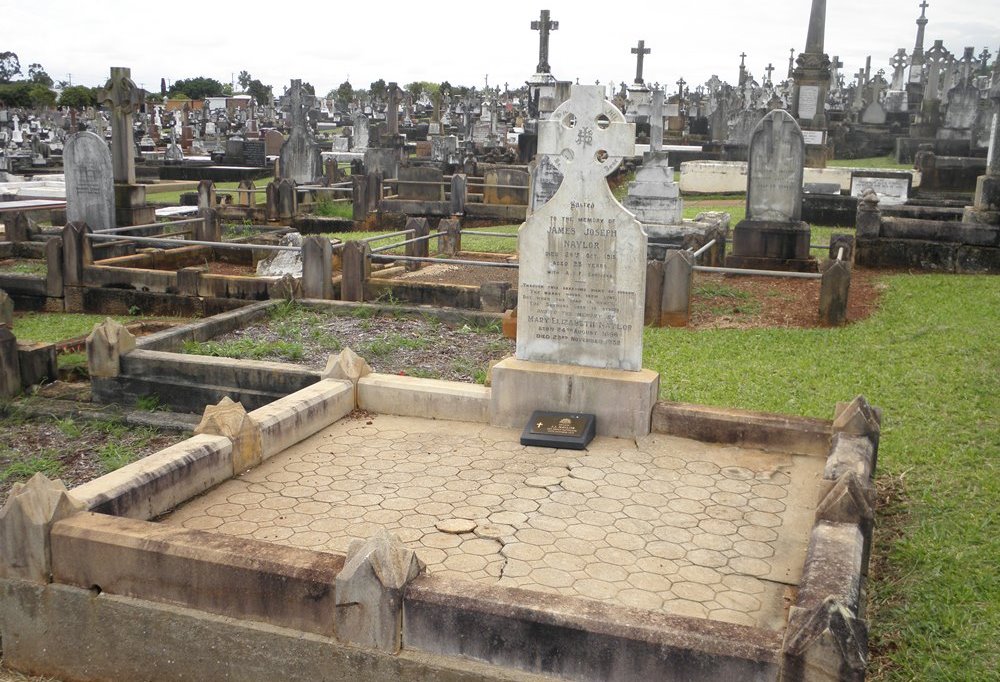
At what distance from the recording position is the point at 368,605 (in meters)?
3.66

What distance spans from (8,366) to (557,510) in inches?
222

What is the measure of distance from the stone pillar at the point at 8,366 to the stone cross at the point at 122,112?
9.05 meters

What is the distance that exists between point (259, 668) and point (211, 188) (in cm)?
1780

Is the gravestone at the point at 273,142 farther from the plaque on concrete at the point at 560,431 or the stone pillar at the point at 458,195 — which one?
the plaque on concrete at the point at 560,431

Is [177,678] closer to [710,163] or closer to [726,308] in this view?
[726,308]

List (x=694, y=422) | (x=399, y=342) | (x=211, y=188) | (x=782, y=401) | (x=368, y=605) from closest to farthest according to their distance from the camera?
1. (x=368, y=605)
2. (x=694, y=422)
3. (x=782, y=401)
4. (x=399, y=342)
5. (x=211, y=188)

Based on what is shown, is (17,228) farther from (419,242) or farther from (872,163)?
(872,163)

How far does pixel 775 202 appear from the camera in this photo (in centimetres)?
1397

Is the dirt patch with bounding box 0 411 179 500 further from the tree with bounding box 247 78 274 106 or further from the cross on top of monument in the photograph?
the tree with bounding box 247 78 274 106

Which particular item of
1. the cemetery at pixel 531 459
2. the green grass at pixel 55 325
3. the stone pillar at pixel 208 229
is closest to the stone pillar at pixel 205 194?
the stone pillar at pixel 208 229

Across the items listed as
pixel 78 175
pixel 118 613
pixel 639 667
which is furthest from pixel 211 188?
pixel 639 667

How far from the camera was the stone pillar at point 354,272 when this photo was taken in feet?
38.0

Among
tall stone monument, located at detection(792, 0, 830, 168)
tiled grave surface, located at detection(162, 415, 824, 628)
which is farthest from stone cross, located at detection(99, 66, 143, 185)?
tall stone monument, located at detection(792, 0, 830, 168)

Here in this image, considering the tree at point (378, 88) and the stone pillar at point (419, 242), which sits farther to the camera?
the tree at point (378, 88)
